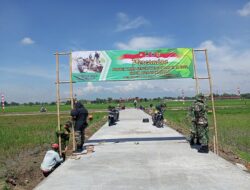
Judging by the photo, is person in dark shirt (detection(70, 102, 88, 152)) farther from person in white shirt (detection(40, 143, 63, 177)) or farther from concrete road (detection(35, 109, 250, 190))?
person in white shirt (detection(40, 143, 63, 177))

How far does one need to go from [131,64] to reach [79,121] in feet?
8.16

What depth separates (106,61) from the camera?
36.3ft

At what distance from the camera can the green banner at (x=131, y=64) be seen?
1104cm

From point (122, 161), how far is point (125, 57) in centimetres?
392

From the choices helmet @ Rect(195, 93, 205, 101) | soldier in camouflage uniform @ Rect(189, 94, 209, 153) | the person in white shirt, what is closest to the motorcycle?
soldier in camouflage uniform @ Rect(189, 94, 209, 153)

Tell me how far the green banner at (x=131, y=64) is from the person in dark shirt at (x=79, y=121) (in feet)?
3.39

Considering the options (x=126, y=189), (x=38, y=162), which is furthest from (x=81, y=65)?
(x=126, y=189)

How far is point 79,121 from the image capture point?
10.5 m

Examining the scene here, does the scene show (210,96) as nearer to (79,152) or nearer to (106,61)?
(106,61)

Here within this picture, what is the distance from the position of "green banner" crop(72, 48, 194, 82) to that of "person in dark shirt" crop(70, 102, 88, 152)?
1.03m

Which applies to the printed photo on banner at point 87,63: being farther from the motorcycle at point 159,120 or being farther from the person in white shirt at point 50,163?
the motorcycle at point 159,120

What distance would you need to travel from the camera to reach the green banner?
11.0 meters

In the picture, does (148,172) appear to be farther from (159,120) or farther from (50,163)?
(159,120)

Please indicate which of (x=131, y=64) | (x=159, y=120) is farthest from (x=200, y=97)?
(x=159, y=120)
